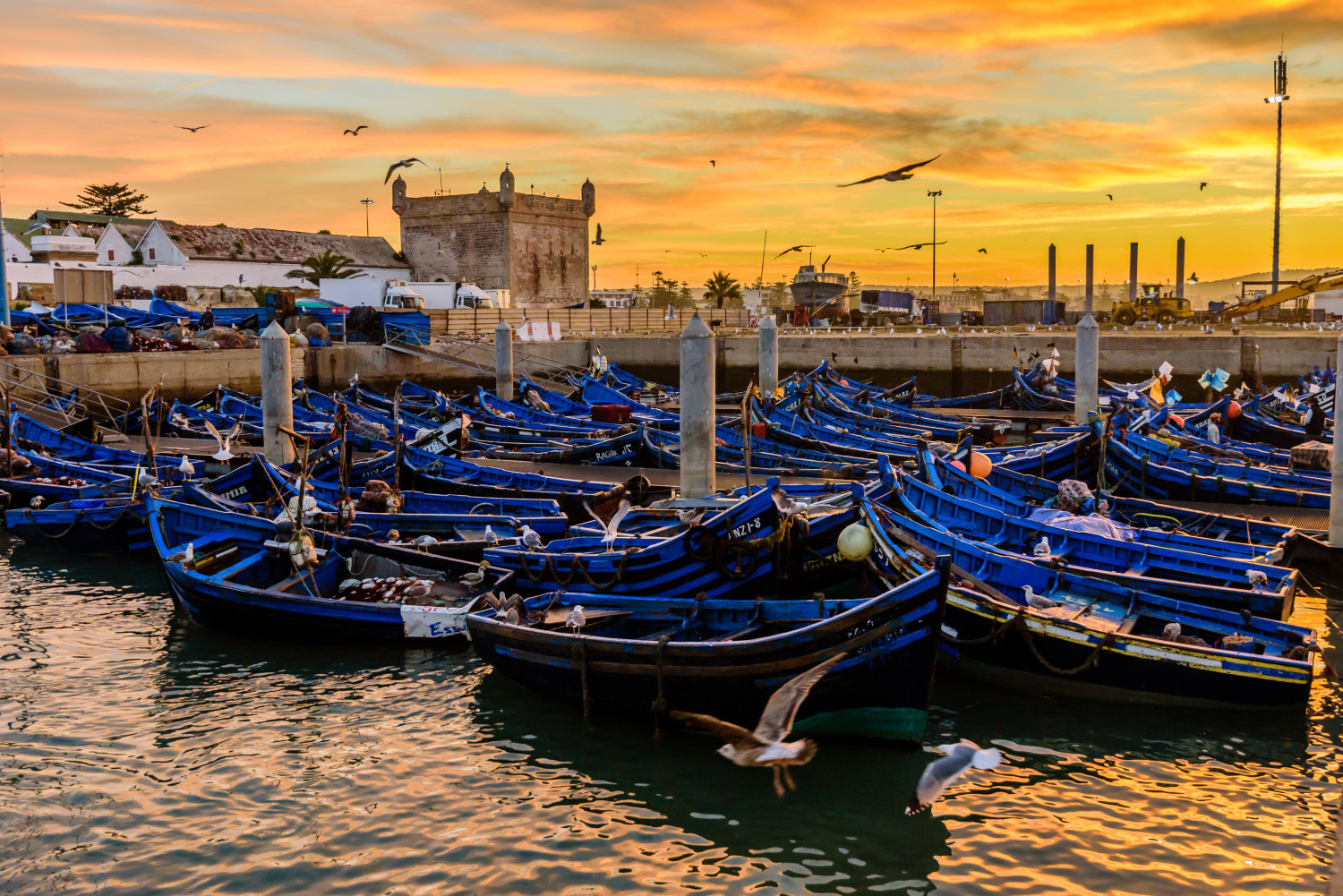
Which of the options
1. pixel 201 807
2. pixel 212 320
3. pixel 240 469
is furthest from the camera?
pixel 212 320

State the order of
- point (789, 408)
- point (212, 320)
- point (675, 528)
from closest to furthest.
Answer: point (675, 528) < point (789, 408) < point (212, 320)

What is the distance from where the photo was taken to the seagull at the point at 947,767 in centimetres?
957

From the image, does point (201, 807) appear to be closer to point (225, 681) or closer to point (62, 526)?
point (225, 681)

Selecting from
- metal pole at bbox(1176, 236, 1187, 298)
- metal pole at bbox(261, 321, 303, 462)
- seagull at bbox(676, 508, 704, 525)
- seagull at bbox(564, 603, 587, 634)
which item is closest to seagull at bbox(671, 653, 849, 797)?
seagull at bbox(564, 603, 587, 634)

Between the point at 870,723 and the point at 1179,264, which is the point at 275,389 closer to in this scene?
the point at 870,723

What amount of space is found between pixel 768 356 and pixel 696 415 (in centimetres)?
1658

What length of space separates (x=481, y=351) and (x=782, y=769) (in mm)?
41910

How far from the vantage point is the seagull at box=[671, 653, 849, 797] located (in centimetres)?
1052

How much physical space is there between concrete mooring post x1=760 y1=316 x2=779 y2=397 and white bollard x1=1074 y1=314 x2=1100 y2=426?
30.9 feet

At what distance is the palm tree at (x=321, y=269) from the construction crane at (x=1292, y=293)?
52.7 m

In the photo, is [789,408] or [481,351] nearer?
[789,408]

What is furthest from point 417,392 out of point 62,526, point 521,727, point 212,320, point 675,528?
point 521,727

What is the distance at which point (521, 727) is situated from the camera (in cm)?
1202

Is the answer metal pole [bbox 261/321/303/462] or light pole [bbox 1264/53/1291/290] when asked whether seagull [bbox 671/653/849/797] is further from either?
light pole [bbox 1264/53/1291/290]
